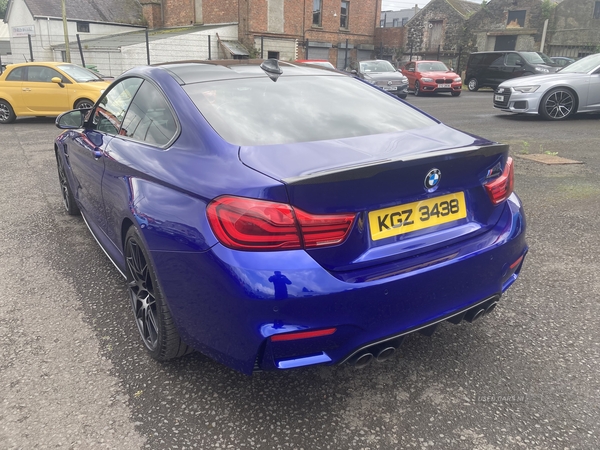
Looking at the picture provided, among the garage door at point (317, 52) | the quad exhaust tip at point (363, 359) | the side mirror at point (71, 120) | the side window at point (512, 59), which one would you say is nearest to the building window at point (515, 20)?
the garage door at point (317, 52)

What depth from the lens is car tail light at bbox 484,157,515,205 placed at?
2.37 meters

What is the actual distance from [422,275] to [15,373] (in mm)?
2069

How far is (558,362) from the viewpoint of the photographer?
100 inches

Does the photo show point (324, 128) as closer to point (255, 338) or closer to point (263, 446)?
point (255, 338)

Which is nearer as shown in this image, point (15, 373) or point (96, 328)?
point (15, 373)

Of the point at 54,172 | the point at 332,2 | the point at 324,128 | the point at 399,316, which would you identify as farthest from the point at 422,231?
the point at 332,2

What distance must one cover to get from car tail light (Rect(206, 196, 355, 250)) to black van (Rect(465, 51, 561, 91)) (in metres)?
21.2

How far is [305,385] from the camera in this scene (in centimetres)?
240

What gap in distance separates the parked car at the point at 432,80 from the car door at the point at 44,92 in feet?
48.0

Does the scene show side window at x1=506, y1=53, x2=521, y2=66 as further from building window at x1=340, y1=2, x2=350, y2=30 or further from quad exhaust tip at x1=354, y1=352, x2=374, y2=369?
quad exhaust tip at x1=354, y1=352, x2=374, y2=369

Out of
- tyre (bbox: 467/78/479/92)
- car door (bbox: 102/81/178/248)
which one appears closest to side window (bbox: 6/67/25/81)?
car door (bbox: 102/81/178/248)

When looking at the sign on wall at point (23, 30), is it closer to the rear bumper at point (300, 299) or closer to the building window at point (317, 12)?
the building window at point (317, 12)

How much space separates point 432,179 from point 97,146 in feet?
7.48

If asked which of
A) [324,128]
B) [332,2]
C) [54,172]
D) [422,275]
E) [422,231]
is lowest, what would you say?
[54,172]
